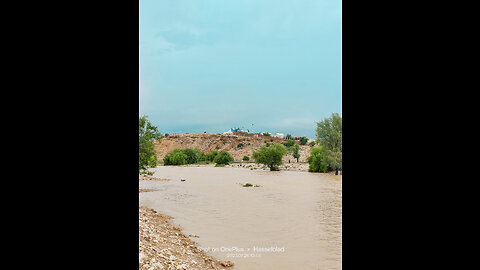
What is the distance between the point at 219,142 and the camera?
76.2 metres

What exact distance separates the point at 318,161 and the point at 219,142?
49.2 m

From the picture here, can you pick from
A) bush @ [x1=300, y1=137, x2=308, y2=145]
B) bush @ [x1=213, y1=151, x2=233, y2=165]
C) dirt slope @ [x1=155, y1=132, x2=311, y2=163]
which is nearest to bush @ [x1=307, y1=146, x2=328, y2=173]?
bush @ [x1=213, y1=151, x2=233, y2=165]

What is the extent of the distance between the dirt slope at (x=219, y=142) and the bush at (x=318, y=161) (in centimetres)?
2790

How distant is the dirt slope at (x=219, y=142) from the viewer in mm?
66938

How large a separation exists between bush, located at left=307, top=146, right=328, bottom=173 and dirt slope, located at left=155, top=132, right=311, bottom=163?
2790 cm

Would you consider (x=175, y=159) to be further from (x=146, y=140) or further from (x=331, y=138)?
(x=146, y=140)

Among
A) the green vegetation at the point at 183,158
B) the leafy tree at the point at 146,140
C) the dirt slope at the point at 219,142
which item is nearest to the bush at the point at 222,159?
the green vegetation at the point at 183,158

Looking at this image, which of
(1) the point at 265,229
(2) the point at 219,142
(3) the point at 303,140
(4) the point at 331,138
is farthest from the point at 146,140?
(2) the point at 219,142
